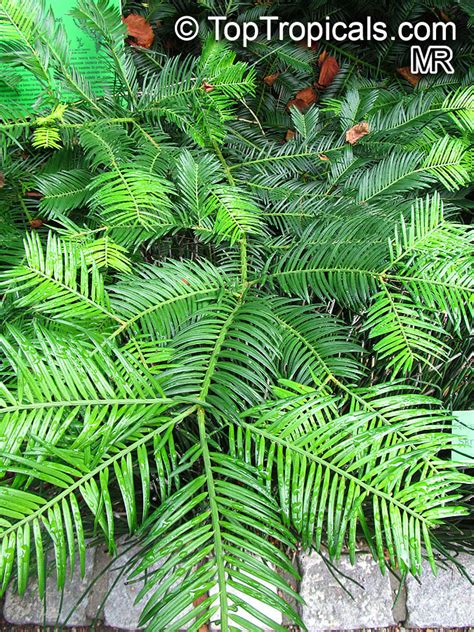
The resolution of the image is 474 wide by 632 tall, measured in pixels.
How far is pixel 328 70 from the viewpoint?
4.10 feet

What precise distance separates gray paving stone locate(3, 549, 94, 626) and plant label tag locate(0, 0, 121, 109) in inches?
32.9

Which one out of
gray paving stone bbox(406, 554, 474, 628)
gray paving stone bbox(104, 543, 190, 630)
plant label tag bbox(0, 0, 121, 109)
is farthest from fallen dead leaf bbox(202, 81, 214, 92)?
gray paving stone bbox(406, 554, 474, 628)

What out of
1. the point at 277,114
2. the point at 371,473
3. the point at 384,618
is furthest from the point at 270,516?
the point at 277,114

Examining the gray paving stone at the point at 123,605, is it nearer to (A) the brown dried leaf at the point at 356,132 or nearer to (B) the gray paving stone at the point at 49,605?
(B) the gray paving stone at the point at 49,605

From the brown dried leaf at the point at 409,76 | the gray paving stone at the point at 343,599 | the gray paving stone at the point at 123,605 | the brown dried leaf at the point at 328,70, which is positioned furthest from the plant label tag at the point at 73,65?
the gray paving stone at the point at 343,599

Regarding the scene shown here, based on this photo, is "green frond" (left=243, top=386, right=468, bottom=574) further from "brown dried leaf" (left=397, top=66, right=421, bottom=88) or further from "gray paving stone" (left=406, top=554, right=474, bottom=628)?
"brown dried leaf" (left=397, top=66, right=421, bottom=88)

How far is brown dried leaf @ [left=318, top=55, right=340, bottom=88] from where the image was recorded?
1245 millimetres

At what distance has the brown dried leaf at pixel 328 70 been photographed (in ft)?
4.09

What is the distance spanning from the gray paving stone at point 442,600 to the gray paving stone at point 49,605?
1.80 feet

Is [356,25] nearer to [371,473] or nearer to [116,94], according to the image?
[116,94]

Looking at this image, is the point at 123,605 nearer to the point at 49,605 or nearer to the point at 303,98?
the point at 49,605

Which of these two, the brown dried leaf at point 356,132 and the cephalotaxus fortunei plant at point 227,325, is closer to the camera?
the cephalotaxus fortunei plant at point 227,325

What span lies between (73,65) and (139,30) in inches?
12.9

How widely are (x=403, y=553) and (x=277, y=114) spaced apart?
103 centimetres
